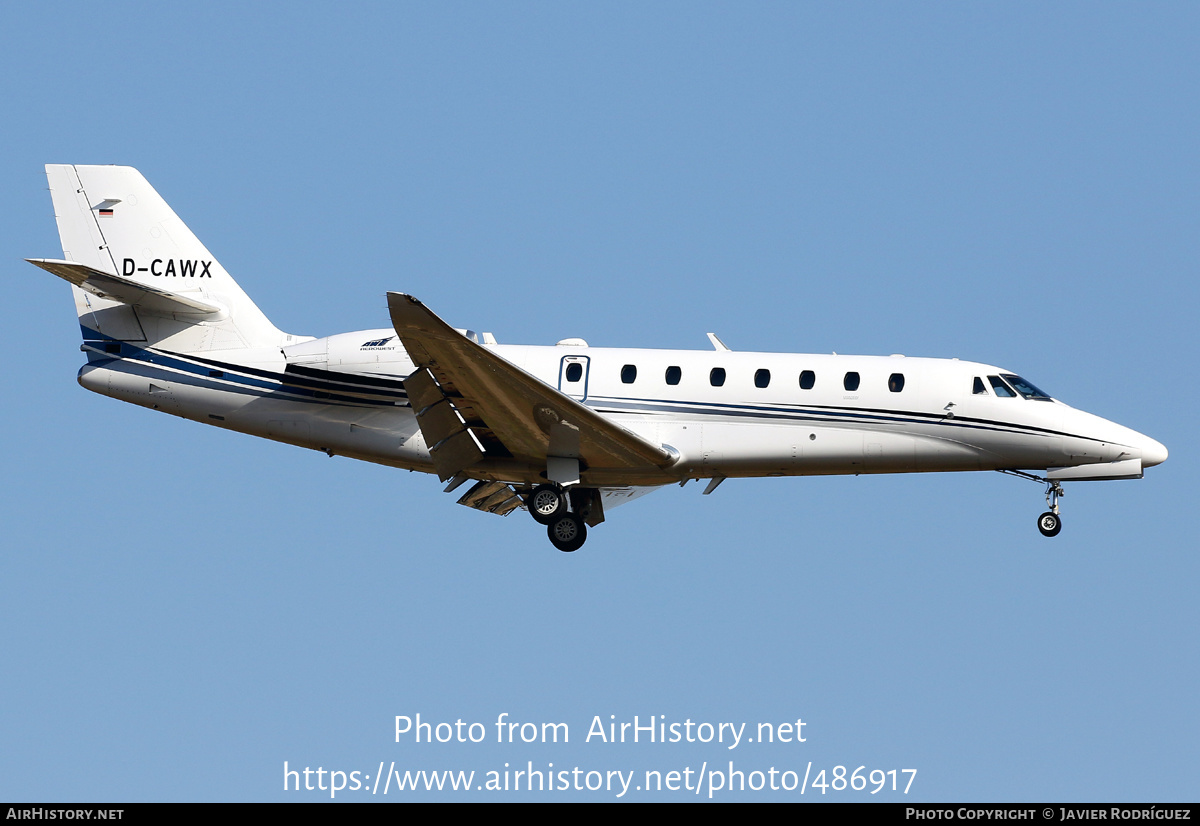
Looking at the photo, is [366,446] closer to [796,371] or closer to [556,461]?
[556,461]

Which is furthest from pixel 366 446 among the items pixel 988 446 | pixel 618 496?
pixel 988 446

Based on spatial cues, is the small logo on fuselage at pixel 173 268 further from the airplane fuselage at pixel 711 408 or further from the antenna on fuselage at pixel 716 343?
the antenna on fuselage at pixel 716 343

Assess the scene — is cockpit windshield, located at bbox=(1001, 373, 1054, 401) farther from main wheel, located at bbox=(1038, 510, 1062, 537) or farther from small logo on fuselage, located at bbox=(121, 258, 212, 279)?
small logo on fuselage, located at bbox=(121, 258, 212, 279)

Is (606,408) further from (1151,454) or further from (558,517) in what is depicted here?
(1151,454)

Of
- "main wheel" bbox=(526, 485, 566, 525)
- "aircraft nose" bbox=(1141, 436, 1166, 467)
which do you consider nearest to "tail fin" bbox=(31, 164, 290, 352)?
"main wheel" bbox=(526, 485, 566, 525)

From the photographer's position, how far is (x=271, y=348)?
22047 mm

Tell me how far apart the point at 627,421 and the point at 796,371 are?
8.70 ft

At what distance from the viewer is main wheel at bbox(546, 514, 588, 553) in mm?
21203

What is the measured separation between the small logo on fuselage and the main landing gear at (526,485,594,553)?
6788mm

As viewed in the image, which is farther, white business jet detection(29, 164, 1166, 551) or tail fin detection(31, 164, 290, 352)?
tail fin detection(31, 164, 290, 352)

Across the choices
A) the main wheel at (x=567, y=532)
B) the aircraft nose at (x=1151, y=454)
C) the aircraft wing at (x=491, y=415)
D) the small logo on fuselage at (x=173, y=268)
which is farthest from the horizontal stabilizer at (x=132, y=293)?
the aircraft nose at (x=1151, y=454)

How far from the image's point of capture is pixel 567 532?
2120 cm

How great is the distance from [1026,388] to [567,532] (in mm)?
7439

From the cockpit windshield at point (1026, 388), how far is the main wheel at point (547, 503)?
7.14 metres
